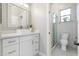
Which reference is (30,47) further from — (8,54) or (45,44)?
(8,54)

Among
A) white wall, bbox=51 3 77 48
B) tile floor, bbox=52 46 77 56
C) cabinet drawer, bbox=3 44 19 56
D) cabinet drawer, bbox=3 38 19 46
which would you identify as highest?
white wall, bbox=51 3 77 48

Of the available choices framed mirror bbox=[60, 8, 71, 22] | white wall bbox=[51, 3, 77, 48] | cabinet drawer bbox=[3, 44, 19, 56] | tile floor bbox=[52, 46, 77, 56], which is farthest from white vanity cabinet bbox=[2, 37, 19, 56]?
framed mirror bbox=[60, 8, 71, 22]

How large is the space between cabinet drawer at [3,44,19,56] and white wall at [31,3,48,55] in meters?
0.43

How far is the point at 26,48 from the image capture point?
4.59 feet

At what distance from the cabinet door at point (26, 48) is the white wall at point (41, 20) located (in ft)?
0.67

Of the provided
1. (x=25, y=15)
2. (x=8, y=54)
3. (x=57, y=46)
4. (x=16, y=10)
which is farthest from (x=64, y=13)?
(x=8, y=54)

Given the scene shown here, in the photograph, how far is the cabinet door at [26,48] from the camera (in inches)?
53.2

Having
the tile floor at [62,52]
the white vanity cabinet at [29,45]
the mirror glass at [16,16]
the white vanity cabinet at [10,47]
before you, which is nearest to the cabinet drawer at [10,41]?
the white vanity cabinet at [10,47]

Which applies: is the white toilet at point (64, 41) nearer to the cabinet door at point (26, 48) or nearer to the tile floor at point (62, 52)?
the tile floor at point (62, 52)

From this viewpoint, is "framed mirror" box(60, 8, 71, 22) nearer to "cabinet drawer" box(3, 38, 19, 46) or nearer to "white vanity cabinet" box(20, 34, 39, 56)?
"white vanity cabinet" box(20, 34, 39, 56)

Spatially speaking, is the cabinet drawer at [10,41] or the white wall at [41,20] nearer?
the cabinet drawer at [10,41]

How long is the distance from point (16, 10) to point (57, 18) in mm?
765

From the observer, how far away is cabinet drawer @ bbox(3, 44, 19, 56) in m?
1.20

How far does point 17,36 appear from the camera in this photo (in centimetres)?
131
